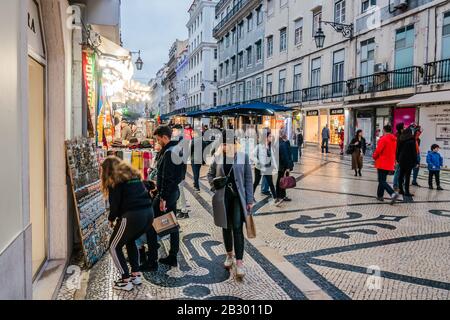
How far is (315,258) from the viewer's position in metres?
5.06

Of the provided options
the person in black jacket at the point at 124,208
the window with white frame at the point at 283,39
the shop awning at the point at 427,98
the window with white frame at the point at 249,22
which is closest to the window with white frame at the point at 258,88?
the window with white frame at the point at 283,39

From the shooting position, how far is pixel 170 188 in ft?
15.6

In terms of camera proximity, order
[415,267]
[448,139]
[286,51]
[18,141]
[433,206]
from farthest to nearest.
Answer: [286,51], [448,139], [433,206], [415,267], [18,141]

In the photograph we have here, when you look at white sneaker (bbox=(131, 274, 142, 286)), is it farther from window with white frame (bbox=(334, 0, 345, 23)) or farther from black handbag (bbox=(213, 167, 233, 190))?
window with white frame (bbox=(334, 0, 345, 23))

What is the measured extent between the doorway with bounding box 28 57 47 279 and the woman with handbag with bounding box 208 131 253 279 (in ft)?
6.35

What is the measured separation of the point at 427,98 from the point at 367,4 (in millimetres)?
7635

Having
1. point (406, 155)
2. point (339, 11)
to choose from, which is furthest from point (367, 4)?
point (406, 155)

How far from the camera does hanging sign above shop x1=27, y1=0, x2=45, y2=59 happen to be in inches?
155

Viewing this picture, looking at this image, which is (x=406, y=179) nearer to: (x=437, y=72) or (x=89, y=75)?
(x=89, y=75)

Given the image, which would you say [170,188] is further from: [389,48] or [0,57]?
[389,48]

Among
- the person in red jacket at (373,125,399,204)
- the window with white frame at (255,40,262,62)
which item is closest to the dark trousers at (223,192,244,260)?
the person in red jacket at (373,125,399,204)

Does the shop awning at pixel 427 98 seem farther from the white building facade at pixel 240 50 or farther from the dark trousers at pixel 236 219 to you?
the white building facade at pixel 240 50
